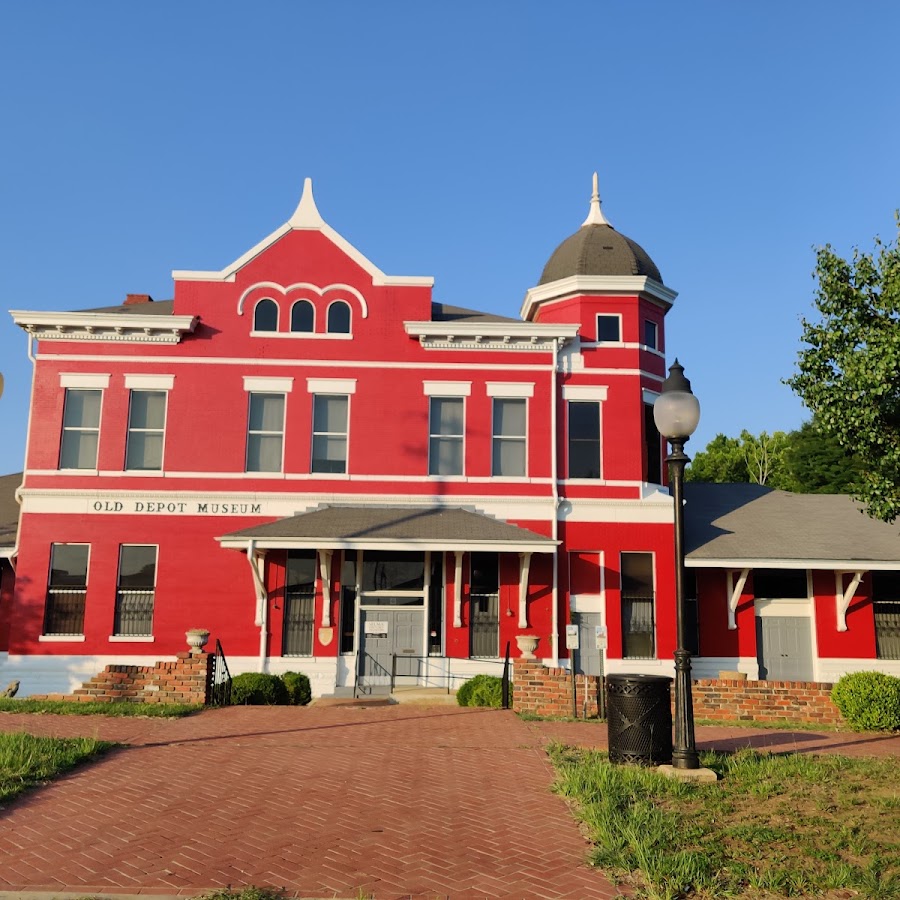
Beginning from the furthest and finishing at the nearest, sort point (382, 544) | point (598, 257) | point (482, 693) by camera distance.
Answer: point (598, 257)
point (382, 544)
point (482, 693)

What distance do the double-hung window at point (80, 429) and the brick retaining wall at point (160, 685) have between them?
276 inches

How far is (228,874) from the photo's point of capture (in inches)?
250

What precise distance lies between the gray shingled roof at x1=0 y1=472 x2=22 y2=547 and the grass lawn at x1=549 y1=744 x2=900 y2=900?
1736 cm

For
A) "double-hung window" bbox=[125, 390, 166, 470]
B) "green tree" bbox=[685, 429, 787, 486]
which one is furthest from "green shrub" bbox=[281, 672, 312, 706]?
"green tree" bbox=[685, 429, 787, 486]

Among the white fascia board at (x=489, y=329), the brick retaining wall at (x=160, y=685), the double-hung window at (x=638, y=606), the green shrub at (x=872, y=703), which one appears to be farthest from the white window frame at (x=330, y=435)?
the green shrub at (x=872, y=703)

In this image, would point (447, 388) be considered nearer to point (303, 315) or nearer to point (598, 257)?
point (303, 315)

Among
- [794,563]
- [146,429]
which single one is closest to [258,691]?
[146,429]

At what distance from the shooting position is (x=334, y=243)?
22.3 m

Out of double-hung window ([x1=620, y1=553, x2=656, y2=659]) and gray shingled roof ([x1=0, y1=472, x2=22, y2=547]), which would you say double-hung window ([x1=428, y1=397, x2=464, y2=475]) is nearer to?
double-hung window ([x1=620, y1=553, x2=656, y2=659])

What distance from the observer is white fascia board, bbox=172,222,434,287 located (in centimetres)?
2194

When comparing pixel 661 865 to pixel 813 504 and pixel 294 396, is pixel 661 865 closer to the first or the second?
pixel 294 396

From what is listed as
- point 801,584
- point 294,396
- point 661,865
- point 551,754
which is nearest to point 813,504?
point 801,584

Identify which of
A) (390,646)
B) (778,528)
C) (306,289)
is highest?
(306,289)

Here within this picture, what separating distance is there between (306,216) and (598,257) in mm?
7790
